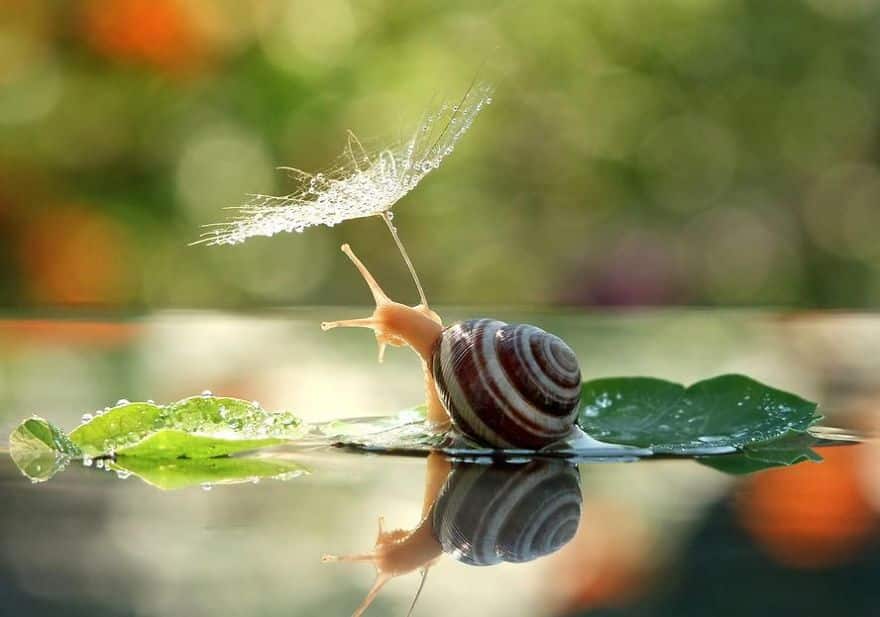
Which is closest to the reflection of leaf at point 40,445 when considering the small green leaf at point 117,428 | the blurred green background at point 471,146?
the small green leaf at point 117,428

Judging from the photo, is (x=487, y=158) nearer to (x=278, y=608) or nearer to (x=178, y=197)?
(x=178, y=197)

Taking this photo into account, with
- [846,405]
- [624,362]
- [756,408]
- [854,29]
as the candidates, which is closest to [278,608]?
[756,408]

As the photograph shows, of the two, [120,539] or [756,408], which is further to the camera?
[756,408]

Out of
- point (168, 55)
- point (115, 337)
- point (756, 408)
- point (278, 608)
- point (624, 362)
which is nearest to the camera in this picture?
point (278, 608)

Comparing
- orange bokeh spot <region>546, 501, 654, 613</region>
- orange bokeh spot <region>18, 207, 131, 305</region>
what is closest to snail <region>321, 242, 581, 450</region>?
orange bokeh spot <region>546, 501, 654, 613</region>

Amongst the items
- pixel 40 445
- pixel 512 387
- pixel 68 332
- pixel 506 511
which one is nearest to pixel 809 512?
pixel 506 511

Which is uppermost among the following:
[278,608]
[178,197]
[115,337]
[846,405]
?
[178,197]
